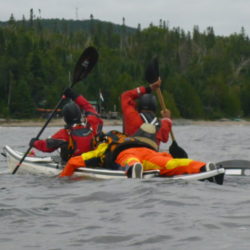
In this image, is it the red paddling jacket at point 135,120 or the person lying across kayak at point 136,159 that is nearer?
the person lying across kayak at point 136,159

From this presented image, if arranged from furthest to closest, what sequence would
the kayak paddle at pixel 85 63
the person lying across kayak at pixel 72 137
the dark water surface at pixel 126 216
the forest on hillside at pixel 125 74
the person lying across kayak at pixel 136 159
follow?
the forest on hillside at pixel 125 74 → the kayak paddle at pixel 85 63 → the person lying across kayak at pixel 72 137 → the person lying across kayak at pixel 136 159 → the dark water surface at pixel 126 216

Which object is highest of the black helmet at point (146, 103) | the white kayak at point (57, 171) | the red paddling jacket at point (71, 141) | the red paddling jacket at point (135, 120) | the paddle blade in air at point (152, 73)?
the paddle blade in air at point (152, 73)

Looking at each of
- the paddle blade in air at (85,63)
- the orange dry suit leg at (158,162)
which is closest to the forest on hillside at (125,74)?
the paddle blade in air at (85,63)

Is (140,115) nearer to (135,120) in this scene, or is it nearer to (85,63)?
(135,120)

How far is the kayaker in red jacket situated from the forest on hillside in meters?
60.4

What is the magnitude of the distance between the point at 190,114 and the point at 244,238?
85204 mm

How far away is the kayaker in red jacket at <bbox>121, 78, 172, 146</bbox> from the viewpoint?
10.7 meters

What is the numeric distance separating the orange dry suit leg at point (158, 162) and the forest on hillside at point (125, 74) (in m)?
61.2

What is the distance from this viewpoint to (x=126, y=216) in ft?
23.6

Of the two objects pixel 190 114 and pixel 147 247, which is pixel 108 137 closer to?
pixel 147 247

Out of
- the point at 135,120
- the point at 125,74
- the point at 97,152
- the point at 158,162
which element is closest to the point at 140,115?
the point at 135,120

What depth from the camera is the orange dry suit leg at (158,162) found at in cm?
976

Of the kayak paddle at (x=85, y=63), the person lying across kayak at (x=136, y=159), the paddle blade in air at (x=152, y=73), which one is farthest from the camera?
the kayak paddle at (x=85, y=63)

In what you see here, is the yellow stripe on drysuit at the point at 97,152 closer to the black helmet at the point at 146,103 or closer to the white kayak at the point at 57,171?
the white kayak at the point at 57,171
